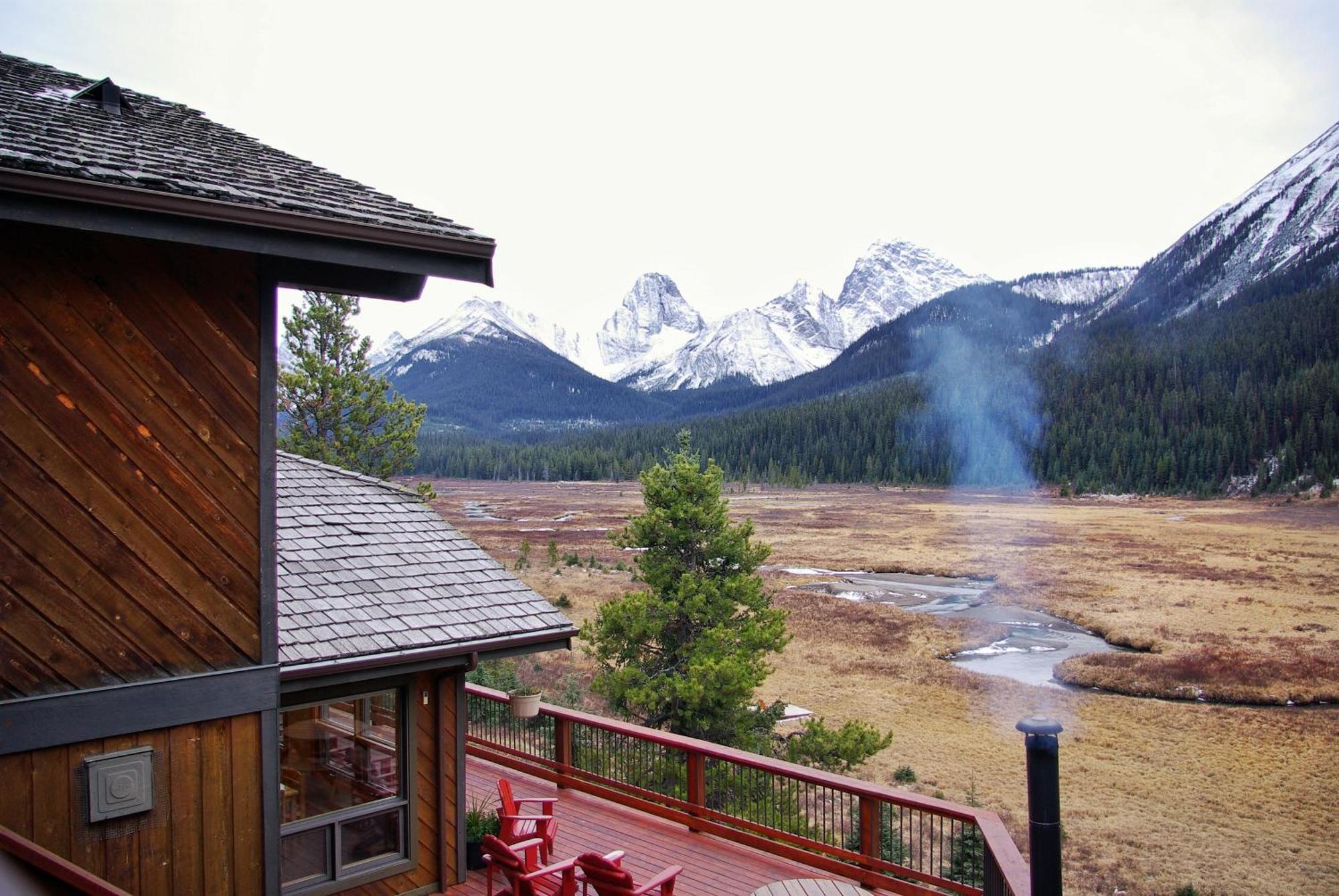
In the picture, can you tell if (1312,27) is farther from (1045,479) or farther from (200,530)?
(200,530)

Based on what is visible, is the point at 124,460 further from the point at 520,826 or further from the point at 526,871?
the point at 520,826

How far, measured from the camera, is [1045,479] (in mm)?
81750

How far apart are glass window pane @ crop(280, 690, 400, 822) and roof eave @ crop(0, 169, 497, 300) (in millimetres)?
3184

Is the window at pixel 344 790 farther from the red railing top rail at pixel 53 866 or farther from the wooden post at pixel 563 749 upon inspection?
the red railing top rail at pixel 53 866

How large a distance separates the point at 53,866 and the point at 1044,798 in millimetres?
3743

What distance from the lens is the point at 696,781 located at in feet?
23.9

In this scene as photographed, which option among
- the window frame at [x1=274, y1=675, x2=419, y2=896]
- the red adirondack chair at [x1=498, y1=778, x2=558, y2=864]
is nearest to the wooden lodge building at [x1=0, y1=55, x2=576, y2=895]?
the window frame at [x1=274, y1=675, x2=419, y2=896]

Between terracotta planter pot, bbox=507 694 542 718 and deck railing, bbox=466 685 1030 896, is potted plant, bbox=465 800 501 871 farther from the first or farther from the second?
deck railing, bbox=466 685 1030 896

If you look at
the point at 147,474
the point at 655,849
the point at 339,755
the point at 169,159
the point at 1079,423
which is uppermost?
the point at 1079,423

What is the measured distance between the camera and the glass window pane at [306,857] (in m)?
5.45

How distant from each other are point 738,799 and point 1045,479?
7867cm

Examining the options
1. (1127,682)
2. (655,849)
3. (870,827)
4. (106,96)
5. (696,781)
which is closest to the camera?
(106,96)

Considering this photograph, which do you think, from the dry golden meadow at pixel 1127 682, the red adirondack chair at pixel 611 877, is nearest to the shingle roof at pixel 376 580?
the red adirondack chair at pixel 611 877

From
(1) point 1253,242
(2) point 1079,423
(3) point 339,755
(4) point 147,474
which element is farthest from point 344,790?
(1) point 1253,242
